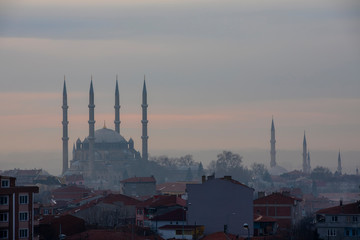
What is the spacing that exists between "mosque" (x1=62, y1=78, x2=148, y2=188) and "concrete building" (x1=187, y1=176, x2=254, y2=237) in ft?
394

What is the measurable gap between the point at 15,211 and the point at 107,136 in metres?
151

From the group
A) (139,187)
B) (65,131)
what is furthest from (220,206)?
(65,131)

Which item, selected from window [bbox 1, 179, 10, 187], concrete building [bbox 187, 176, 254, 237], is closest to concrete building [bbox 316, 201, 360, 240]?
concrete building [bbox 187, 176, 254, 237]

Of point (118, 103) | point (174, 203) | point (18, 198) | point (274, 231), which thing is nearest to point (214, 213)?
point (274, 231)

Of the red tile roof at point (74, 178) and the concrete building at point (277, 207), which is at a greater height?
the red tile roof at point (74, 178)

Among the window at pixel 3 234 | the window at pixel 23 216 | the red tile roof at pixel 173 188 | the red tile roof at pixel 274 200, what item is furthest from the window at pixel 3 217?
the red tile roof at pixel 173 188

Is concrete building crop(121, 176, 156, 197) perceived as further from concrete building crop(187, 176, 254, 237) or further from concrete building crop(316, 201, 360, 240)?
concrete building crop(316, 201, 360, 240)

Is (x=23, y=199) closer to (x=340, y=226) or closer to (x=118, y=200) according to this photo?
(x=340, y=226)

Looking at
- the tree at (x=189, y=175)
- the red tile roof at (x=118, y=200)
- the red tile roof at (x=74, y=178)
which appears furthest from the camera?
the tree at (x=189, y=175)

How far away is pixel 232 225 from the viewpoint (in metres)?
56.6

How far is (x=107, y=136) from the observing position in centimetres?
19288

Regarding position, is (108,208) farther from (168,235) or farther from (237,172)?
(237,172)

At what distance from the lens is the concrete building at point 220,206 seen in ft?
186

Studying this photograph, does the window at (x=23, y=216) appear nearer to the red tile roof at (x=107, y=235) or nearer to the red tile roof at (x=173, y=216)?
the red tile roof at (x=107, y=235)
